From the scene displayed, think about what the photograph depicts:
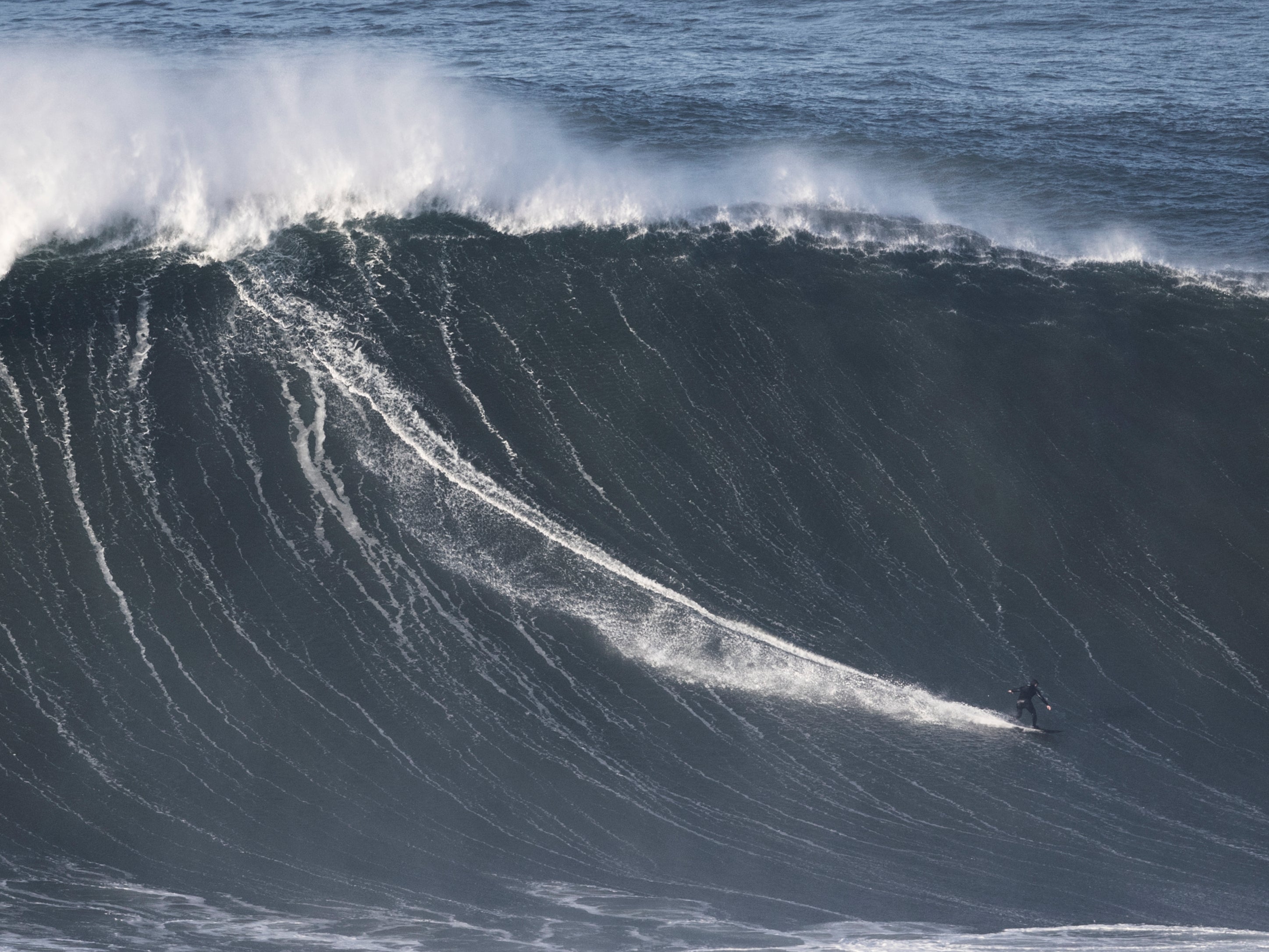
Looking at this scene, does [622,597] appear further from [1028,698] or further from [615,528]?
→ [1028,698]

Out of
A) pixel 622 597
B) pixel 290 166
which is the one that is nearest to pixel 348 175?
pixel 290 166

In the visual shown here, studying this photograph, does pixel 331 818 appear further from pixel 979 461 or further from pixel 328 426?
pixel 979 461

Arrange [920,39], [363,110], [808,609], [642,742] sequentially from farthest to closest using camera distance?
[920,39] < [363,110] < [808,609] < [642,742]

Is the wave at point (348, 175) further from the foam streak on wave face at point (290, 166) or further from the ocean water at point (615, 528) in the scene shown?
the ocean water at point (615, 528)

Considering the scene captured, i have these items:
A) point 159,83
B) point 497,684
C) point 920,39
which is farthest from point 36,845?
point 920,39

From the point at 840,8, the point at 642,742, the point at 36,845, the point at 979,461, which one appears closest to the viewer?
the point at 36,845

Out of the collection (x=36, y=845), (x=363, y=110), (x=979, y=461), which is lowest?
(x=36, y=845)

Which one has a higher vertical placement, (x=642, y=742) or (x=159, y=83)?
(x=159, y=83)

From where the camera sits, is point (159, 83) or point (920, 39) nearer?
point (159, 83)
